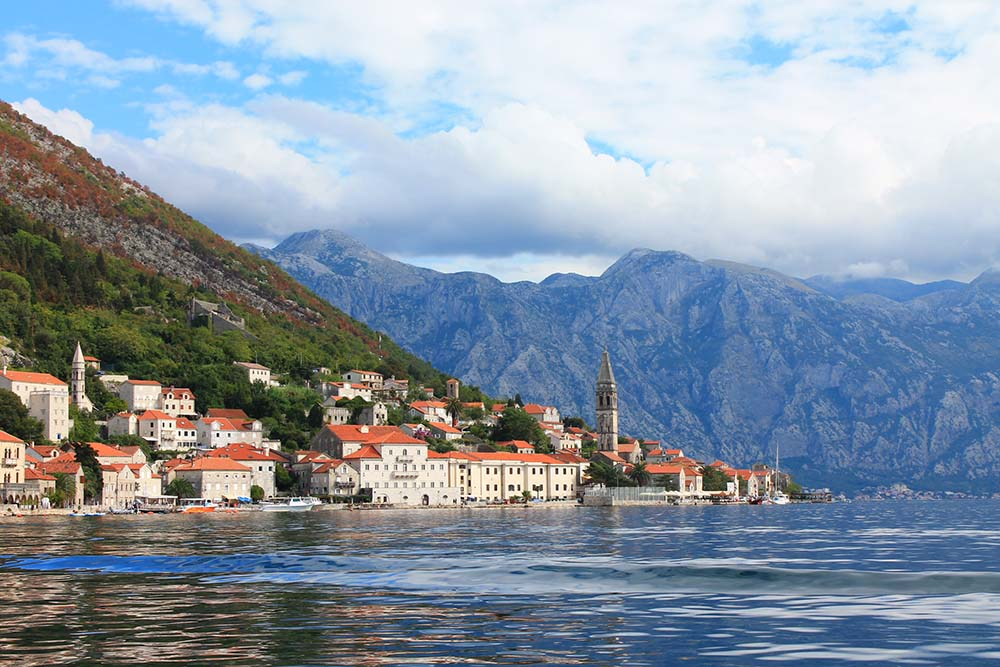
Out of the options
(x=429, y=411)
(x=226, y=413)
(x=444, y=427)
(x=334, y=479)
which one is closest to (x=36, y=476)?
(x=334, y=479)

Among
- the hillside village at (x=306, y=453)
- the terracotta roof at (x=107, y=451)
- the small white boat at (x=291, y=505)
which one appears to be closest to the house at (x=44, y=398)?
the hillside village at (x=306, y=453)

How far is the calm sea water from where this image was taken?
21.9m

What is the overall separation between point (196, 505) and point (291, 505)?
30.3 feet

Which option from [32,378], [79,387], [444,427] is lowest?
[444,427]

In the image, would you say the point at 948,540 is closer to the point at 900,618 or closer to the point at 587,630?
the point at 900,618

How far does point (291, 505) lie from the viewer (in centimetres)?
12038

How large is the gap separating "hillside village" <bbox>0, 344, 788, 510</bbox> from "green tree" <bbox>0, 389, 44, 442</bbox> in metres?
0.53

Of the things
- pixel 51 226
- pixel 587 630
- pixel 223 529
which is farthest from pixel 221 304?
pixel 587 630

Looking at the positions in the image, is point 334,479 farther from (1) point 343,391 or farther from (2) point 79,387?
(1) point 343,391

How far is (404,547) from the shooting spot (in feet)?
167

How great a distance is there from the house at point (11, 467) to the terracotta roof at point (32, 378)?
71.1 ft

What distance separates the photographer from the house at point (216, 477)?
124 m

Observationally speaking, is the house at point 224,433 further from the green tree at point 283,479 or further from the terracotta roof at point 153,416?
the green tree at point 283,479

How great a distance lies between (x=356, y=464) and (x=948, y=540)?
84.6m
